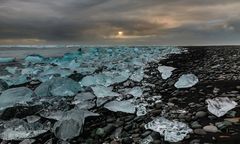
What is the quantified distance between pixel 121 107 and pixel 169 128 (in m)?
1.08

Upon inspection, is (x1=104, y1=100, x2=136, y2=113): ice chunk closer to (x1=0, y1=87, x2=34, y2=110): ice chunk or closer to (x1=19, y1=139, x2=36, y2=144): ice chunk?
(x1=19, y1=139, x2=36, y2=144): ice chunk

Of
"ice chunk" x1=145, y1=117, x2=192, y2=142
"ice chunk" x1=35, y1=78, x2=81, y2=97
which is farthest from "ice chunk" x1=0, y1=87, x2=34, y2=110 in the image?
"ice chunk" x1=145, y1=117, x2=192, y2=142

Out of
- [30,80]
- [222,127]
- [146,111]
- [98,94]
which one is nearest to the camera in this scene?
[222,127]

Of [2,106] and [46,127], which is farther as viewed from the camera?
[2,106]

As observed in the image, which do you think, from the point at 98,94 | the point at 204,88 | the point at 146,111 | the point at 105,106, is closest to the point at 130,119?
the point at 146,111

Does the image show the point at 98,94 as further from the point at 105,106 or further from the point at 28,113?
the point at 28,113

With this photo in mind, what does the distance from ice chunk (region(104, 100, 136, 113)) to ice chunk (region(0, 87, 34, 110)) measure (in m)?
1.53

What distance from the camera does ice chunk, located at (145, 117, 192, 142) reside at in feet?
11.2

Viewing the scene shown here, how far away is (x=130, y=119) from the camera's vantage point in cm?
413

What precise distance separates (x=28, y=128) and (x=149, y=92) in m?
2.41

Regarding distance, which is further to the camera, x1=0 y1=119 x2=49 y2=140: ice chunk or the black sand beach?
x1=0 y1=119 x2=49 y2=140: ice chunk

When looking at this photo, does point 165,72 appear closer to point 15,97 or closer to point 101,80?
point 101,80

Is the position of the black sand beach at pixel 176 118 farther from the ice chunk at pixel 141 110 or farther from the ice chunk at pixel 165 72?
the ice chunk at pixel 165 72

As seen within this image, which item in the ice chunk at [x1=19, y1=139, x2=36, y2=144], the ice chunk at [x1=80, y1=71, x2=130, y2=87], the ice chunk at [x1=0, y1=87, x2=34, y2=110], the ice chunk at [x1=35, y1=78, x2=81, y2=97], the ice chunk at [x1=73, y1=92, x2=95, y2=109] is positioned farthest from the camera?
the ice chunk at [x1=80, y1=71, x2=130, y2=87]
